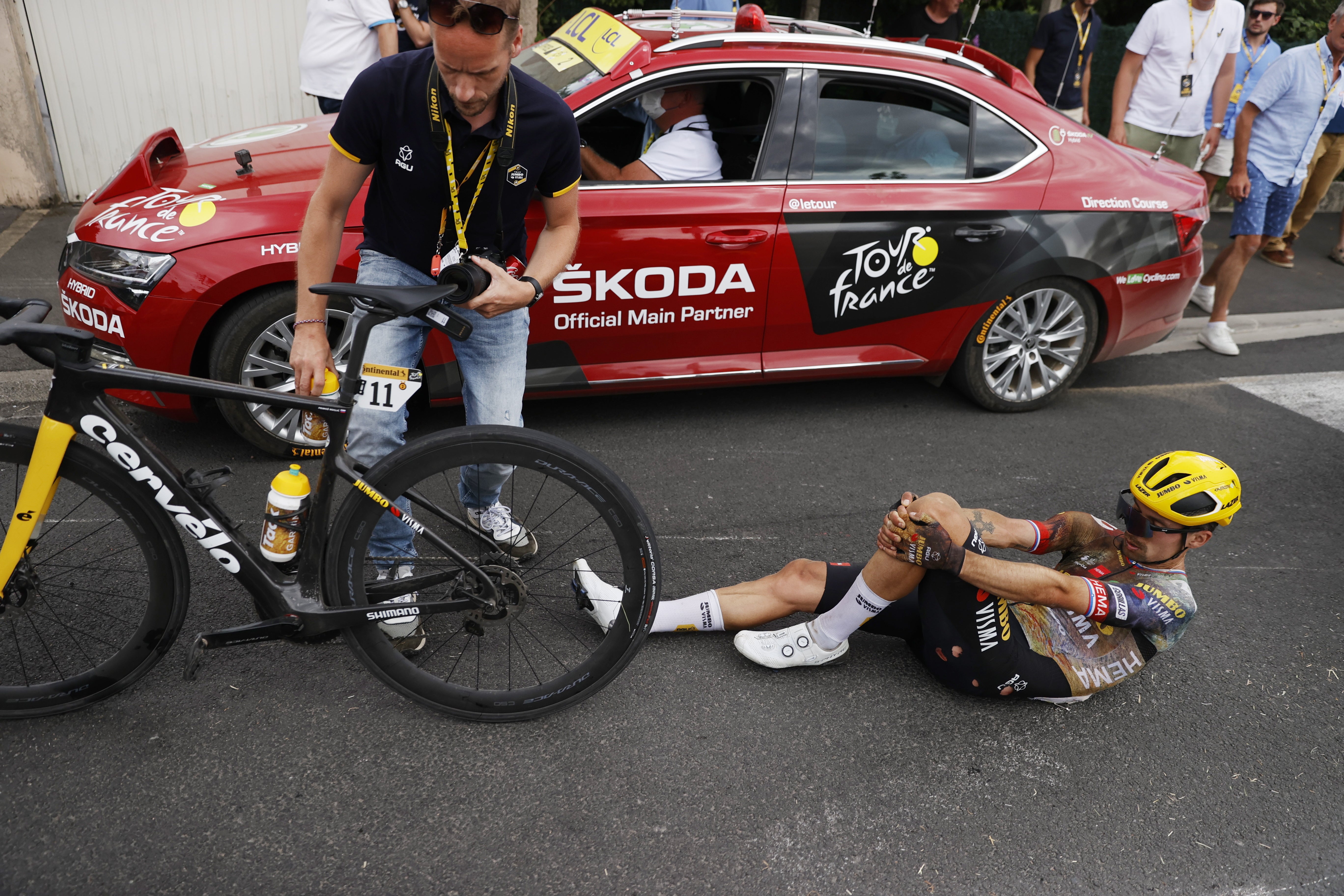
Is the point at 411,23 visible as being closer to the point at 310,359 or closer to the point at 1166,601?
the point at 310,359

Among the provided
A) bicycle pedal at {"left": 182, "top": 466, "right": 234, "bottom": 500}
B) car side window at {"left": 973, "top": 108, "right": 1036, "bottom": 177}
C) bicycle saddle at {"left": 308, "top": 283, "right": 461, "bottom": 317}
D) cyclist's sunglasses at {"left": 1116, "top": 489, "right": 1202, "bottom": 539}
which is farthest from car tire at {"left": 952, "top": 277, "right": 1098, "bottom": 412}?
bicycle pedal at {"left": 182, "top": 466, "right": 234, "bottom": 500}

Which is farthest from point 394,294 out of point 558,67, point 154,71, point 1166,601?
point 154,71

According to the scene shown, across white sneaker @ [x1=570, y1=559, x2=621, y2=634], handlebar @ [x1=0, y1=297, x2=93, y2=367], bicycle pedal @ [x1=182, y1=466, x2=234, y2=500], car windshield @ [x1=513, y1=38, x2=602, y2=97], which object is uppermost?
car windshield @ [x1=513, y1=38, x2=602, y2=97]

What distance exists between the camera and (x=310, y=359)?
95.2 inches

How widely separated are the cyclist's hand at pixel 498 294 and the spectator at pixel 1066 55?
22.1 ft

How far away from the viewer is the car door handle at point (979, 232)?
177 inches

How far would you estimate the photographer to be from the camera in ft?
7.77

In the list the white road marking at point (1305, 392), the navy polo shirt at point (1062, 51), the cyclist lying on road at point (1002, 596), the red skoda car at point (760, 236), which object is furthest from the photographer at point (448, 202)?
the navy polo shirt at point (1062, 51)

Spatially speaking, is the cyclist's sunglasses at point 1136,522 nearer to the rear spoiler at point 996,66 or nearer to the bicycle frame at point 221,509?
the bicycle frame at point 221,509

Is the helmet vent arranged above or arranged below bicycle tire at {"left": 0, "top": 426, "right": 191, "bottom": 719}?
above

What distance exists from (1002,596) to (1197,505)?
1.84 feet

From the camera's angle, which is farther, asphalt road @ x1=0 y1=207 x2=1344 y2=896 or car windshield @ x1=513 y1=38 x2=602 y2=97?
car windshield @ x1=513 y1=38 x2=602 y2=97

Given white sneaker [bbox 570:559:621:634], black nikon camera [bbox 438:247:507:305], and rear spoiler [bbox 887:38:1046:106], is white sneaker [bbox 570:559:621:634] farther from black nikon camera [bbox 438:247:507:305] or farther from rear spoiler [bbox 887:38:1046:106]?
rear spoiler [bbox 887:38:1046:106]

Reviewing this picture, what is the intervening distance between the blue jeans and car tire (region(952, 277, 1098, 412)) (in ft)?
9.05
